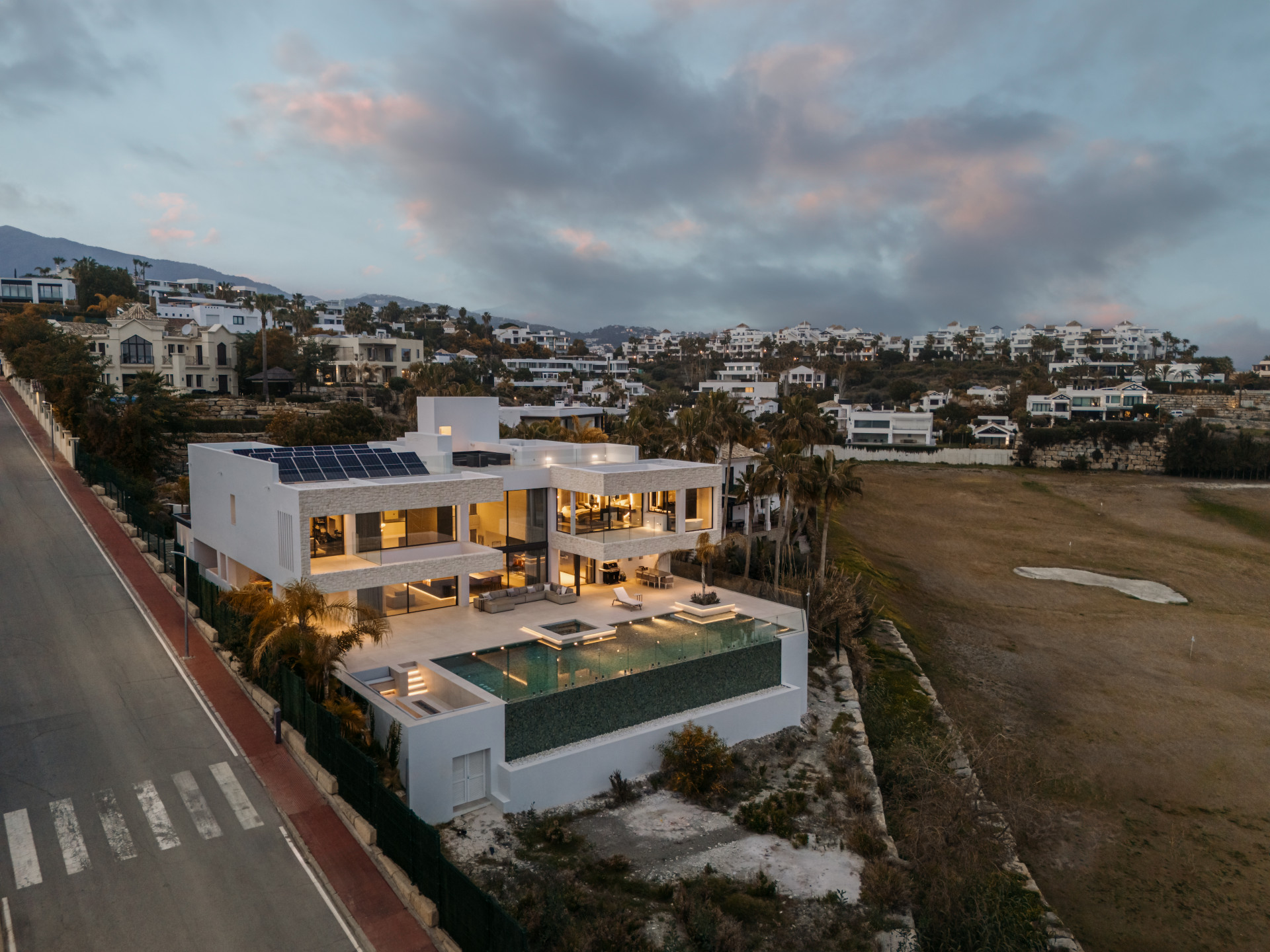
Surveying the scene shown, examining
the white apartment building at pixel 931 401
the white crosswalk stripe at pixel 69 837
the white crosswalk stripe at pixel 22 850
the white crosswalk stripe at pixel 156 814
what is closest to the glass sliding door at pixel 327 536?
the white crosswalk stripe at pixel 156 814

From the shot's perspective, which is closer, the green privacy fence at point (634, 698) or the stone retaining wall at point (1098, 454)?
the green privacy fence at point (634, 698)

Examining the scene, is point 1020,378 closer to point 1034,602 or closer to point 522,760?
point 1034,602

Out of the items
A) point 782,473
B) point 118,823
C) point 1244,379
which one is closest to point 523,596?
point 782,473

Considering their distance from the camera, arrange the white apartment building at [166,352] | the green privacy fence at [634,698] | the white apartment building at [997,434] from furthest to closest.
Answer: the white apartment building at [997,434]
the white apartment building at [166,352]
the green privacy fence at [634,698]

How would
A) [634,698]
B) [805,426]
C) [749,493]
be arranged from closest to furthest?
[634,698], [749,493], [805,426]

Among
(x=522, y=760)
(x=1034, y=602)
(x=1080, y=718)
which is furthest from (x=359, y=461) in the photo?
(x=1034, y=602)

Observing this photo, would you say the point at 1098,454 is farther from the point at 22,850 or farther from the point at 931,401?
the point at 22,850

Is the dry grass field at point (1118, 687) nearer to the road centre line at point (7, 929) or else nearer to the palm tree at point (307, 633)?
the palm tree at point (307, 633)

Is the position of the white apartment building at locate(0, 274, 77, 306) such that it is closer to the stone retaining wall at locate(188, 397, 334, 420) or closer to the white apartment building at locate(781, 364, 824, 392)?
the stone retaining wall at locate(188, 397, 334, 420)
